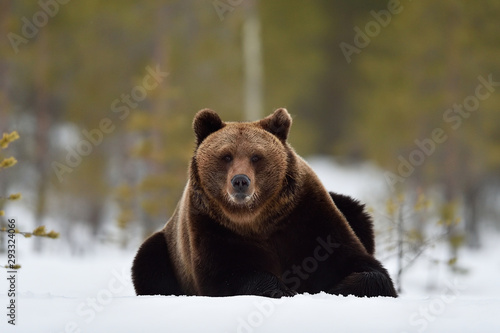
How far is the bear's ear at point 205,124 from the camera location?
5.61 metres

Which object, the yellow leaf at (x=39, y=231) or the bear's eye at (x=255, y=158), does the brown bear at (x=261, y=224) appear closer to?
the bear's eye at (x=255, y=158)

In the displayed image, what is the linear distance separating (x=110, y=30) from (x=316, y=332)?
56.5 ft

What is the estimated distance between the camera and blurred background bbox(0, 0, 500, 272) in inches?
696

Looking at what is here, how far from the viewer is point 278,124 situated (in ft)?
18.7

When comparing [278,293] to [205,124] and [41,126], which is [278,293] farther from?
[41,126]

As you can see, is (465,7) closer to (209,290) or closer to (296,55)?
(296,55)

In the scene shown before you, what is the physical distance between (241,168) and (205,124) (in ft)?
2.12

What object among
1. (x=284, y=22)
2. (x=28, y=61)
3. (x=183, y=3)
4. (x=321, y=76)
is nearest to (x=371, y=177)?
(x=321, y=76)

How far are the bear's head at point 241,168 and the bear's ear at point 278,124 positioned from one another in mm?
113

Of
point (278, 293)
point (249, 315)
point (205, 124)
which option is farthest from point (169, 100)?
point (249, 315)

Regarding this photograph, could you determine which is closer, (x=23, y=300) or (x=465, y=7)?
(x=23, y=300)

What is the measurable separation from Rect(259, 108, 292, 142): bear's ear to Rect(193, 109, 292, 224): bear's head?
11 centimetres

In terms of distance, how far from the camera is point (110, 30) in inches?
782

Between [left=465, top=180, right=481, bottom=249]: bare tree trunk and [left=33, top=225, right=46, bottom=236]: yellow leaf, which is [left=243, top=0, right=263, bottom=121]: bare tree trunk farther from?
[left=33, top=225, right=46, bottom=236]: yellow leaf
